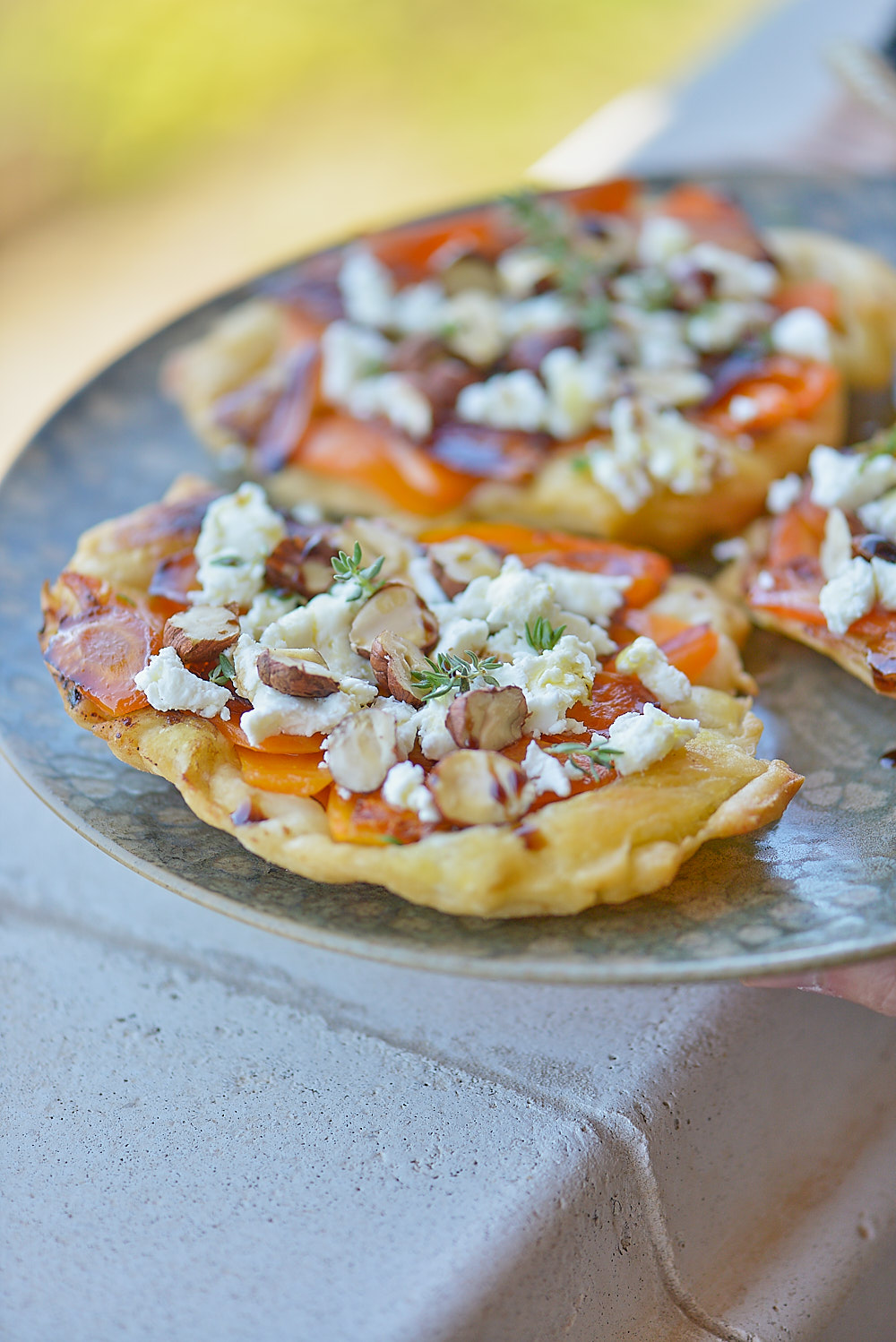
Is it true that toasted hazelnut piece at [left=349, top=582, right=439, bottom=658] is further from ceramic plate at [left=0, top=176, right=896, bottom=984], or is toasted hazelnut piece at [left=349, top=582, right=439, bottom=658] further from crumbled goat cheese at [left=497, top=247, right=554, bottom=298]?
crumbled goat cheese at [left=497, top=247, right=554, bottom=298]

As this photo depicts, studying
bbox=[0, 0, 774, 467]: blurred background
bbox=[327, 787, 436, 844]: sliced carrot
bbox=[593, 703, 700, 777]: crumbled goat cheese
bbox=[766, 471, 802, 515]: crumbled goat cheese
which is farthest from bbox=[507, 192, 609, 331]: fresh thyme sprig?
bbox=[0, 0, 774, 467]: blurred background

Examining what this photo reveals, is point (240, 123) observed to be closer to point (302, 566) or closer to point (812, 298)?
point (812, 298)

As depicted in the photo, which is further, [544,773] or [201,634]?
[201,634]

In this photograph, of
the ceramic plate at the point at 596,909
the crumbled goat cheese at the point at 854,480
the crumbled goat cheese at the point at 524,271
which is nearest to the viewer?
the ceramic plate at the point at 596,909

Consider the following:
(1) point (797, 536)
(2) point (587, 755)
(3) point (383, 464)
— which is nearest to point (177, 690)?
(2) point (587, 755)

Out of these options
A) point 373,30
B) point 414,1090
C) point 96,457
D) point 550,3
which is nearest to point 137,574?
point 96,457

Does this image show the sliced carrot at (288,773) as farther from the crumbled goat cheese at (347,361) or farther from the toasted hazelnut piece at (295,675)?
the crumbled goat cheese at (347,361)

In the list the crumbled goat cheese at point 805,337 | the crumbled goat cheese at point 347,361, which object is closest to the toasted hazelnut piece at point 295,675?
the crumbled goat cheese at point 347,361
